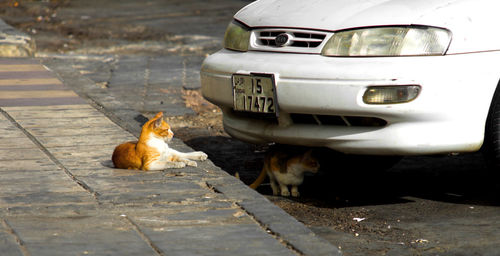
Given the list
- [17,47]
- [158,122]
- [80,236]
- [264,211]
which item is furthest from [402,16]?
[17,47]

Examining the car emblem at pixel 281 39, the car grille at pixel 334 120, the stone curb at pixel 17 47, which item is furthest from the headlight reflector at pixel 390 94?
the stone curb at pixel 17 47

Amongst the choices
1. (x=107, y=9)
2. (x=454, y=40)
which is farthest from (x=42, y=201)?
(x=107, y=9)

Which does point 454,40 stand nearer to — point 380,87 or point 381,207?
point 380,87

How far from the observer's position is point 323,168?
595 centimetres

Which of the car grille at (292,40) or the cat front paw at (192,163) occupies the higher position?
the car grille at (292,40)

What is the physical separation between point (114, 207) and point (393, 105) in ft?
4.98

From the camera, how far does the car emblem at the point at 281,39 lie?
4.96m

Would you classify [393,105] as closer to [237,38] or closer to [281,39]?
[281,39]

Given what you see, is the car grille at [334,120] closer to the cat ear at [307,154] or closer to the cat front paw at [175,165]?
the cat ear at [307,154]

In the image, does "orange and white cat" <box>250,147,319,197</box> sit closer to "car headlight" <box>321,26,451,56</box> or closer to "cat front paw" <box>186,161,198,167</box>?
"cat front paw" <box>186,161,198,167</box>

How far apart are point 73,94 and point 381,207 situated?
340cm

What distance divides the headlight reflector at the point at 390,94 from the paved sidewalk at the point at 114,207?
30.4 inches

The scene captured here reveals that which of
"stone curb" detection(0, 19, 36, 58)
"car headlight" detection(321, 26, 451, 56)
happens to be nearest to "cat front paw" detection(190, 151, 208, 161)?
"car headlight" detection(321, 26, 451, 56)

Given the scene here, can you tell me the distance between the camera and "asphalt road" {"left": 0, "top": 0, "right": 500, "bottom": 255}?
14.8ft
